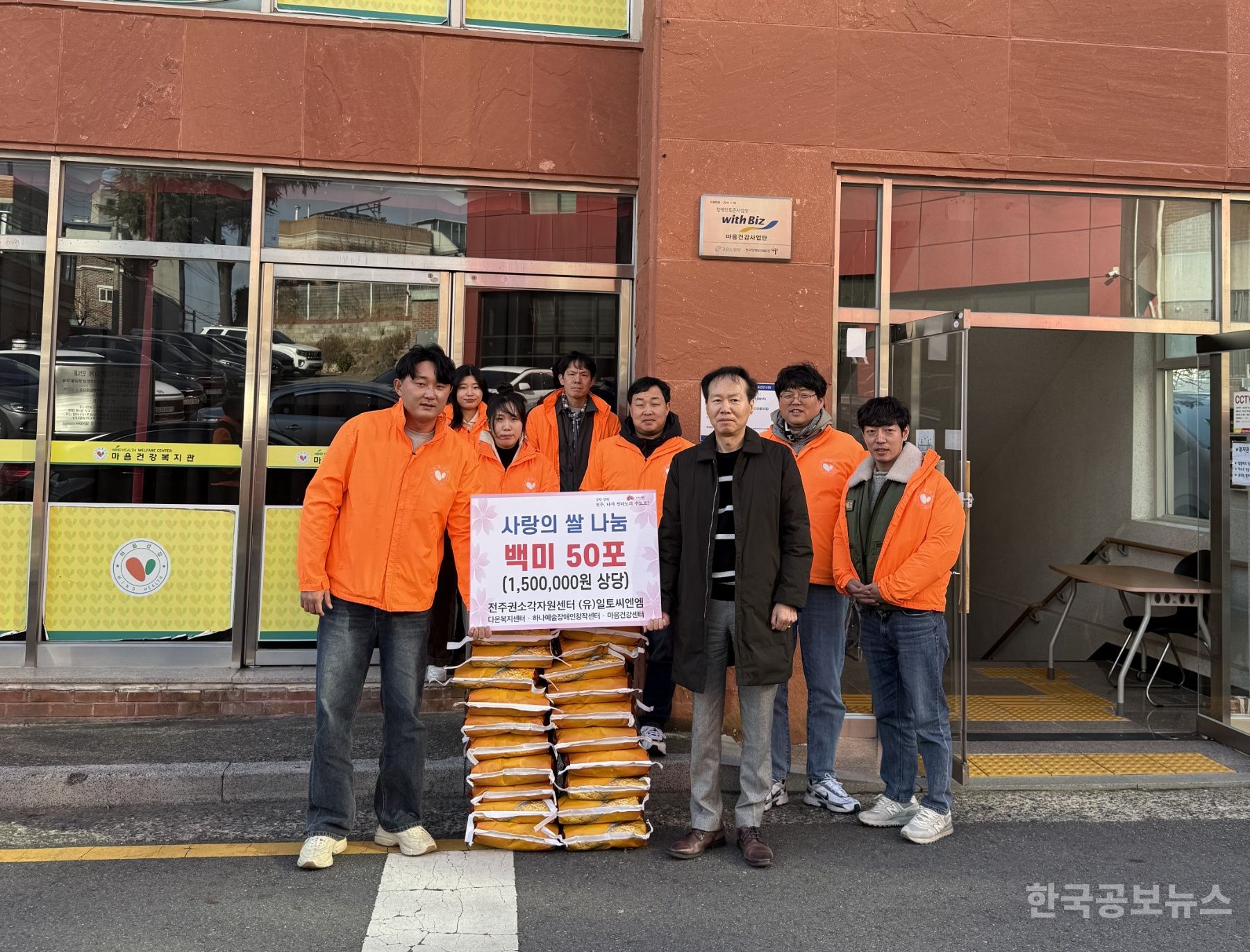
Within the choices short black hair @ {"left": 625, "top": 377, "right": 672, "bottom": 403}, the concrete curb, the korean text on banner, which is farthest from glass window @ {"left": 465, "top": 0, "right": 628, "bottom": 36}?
the concrete curb

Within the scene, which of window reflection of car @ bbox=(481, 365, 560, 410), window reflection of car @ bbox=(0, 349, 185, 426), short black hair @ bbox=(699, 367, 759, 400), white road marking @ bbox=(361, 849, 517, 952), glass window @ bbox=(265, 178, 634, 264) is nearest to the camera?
white road marking @ bbox=(361, 849, 517, 952)

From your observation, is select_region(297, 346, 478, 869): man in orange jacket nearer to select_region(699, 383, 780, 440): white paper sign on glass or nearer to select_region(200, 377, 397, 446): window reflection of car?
select_region(699, 383, 780, 440): white paper sign on glass

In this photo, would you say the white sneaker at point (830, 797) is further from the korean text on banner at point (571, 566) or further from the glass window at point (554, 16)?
the glass window at point (554, 16)

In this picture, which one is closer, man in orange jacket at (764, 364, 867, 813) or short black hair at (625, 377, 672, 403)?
man in orange jacket at (764, 364, 867, 813)

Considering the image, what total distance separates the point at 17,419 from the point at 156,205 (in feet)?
5.30

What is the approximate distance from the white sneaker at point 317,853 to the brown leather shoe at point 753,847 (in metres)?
1.75

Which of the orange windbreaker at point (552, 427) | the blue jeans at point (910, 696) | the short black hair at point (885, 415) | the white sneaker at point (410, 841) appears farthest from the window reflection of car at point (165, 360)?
the blue jeans at point (910, 696)

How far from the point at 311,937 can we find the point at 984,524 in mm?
9182

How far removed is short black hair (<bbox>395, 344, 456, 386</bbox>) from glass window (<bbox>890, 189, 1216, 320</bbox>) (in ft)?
11.0

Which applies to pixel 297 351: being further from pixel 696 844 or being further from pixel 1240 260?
pixel 1240 260

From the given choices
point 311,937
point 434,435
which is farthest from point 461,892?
point 434,435

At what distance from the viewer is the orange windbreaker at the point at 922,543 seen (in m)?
4.85

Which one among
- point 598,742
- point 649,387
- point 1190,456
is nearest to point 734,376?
point 649,387

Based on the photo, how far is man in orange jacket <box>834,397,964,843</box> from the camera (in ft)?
16.1
